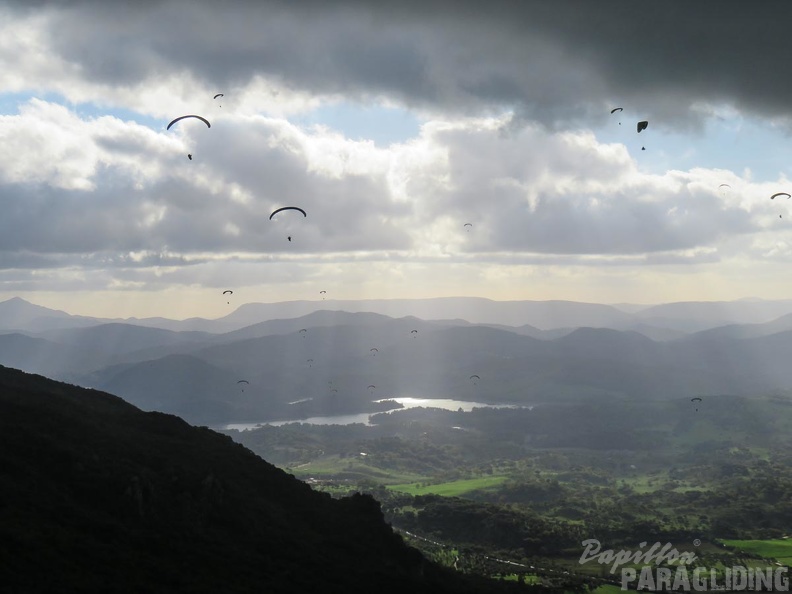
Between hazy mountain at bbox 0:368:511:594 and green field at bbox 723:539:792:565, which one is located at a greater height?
hazy mountain at bbox 0:368:511:594

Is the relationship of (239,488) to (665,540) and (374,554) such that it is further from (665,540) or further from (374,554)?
(665,540)

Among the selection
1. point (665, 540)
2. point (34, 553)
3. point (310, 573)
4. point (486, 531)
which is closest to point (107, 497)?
point (34, 553)

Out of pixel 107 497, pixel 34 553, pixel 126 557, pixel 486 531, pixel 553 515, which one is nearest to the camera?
pixel 34 553

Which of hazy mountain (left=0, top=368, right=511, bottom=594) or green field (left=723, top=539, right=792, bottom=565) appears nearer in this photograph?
hazy mountain (left=0, top=368, right=511, bottom=594)

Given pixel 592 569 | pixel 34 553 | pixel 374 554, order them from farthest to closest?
pixel 592 569 → pixel 374 554 → pixel 34 553

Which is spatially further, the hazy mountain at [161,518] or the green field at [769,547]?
the green field at [769,547]

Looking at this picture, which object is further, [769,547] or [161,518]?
[769,547]

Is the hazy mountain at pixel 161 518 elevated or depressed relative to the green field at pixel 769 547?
elevated

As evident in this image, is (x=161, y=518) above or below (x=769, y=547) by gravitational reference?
above
